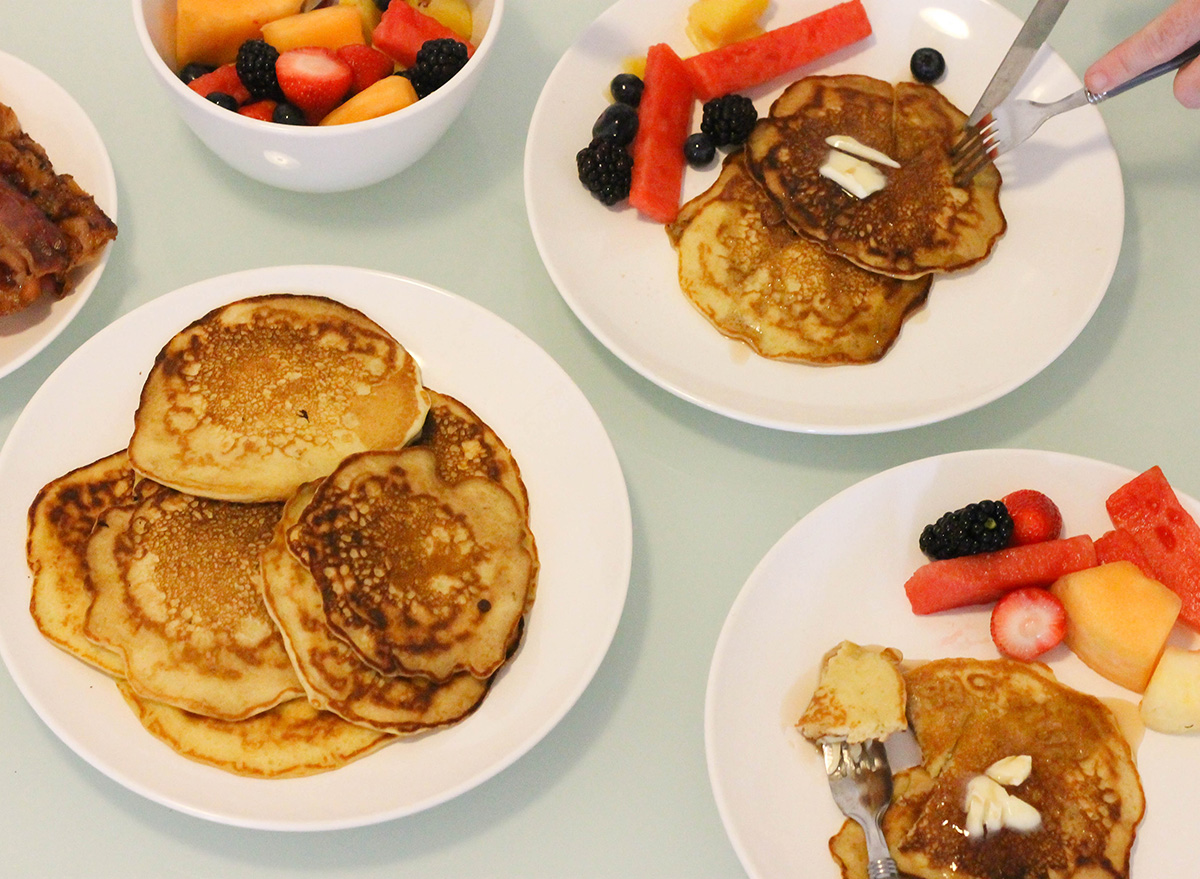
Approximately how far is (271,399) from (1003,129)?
1343mm

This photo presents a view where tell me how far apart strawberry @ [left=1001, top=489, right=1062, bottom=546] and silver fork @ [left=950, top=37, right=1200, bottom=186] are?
60cm

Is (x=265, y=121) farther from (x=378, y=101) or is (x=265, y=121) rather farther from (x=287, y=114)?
(x=378, y=101)

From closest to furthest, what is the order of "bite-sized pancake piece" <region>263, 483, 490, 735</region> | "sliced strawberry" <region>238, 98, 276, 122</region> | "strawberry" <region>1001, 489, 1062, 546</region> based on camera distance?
1. "bite-sized pancake piece" <region>263, 483, 490, 735</region>
2. "strawberry" <region>1001, 489, 1062, 546</region>
3. "sliced strawberry" <region>238, 98, 276, 122</region>

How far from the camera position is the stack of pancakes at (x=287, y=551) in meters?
1.48

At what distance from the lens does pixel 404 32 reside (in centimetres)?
182

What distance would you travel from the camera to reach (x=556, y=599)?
1.63 m

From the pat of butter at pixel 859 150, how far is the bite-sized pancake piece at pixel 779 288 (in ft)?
0.53

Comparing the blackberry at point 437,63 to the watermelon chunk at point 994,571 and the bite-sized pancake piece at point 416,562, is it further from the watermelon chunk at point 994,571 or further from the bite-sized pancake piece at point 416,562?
the watermelon chunk at point 994,571

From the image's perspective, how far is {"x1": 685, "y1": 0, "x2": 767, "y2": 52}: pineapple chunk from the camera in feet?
6.61

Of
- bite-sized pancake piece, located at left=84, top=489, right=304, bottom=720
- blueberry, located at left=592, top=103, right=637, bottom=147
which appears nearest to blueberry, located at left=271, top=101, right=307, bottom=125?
blueberry, located at left=592, top=103, right=637, bottom=147

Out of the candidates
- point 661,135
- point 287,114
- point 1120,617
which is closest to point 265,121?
point 287,114

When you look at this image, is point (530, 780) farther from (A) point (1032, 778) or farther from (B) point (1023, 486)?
(B) point (1023, 486)

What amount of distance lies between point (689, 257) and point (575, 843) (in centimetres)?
100

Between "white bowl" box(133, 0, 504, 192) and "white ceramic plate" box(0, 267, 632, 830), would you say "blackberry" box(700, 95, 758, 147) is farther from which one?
"white ceramic plate" box(0, 267, 632, 830)
